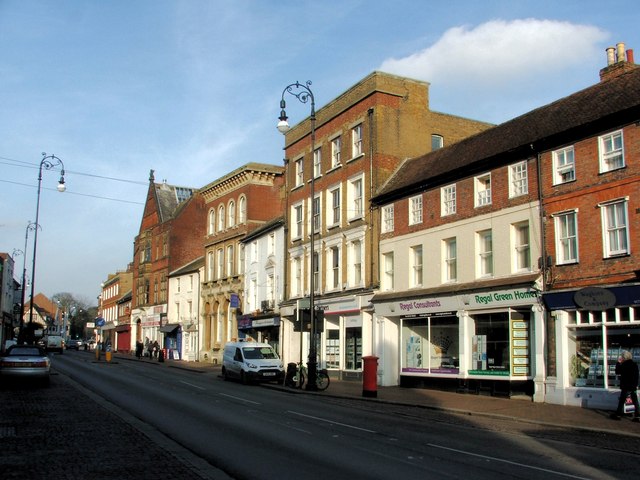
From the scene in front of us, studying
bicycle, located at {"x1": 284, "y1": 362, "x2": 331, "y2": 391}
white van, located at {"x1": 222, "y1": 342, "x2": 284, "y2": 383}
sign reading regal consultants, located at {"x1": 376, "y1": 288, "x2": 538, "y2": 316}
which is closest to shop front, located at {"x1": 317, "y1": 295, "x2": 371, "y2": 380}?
sign reading regal consultants, located at {"x1": 376, "y1": 288, "x2": 538, "y2": 316}

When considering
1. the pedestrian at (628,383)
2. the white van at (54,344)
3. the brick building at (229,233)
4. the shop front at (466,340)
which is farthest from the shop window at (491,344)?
the white van at (54,344)

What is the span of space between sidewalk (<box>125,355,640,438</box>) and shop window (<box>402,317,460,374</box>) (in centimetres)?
117

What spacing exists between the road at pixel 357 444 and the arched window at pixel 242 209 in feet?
97.3

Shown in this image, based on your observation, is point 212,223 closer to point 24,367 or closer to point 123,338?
point 24,367

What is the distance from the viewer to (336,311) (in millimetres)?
34375

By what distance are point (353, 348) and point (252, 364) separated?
Answer: 5383 millimetres

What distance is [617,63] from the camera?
81.8 feet

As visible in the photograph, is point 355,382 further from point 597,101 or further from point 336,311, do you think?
point 597,101

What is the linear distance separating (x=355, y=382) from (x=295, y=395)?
706 centimetres

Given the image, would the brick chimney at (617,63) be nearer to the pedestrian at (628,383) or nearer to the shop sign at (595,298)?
the shop sign at (595,298)

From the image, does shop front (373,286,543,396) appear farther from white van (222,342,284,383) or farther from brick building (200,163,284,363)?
brick building (200,163,284,363)

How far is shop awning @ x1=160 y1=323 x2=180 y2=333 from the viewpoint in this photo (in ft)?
198

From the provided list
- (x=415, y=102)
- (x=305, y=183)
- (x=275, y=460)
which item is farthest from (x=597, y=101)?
(x=305, y=183)

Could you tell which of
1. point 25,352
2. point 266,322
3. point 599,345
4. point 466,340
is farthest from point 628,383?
point 266,322
